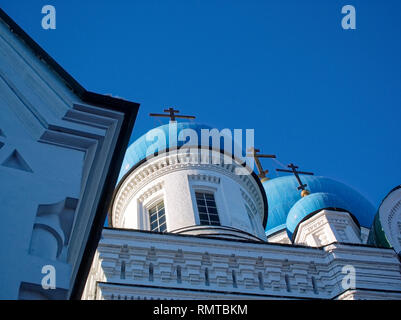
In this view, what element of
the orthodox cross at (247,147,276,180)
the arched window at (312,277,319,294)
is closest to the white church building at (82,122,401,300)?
the arched window at (312,277,319,294)

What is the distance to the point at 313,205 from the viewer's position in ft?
56.2

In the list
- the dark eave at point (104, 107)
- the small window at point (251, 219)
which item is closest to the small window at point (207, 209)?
the small window at point (251, 219)

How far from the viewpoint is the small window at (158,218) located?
46.4ft

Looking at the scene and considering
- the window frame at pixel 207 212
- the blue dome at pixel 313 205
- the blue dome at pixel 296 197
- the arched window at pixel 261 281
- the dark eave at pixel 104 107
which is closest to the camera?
the dark eave at pixel 104 107

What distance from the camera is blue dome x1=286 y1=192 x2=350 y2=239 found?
16.7 metres

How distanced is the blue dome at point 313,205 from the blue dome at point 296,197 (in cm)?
513

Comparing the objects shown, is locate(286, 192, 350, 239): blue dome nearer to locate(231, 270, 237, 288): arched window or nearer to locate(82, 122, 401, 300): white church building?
locate(82, 122, 401, 300): white church building

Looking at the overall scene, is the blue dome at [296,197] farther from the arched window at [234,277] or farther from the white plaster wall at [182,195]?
the arched window at [234,277]

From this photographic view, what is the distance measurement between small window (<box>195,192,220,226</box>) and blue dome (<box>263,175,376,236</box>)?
29.7ft

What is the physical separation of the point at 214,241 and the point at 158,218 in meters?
3.48

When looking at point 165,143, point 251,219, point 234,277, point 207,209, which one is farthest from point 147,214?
point 234,277
